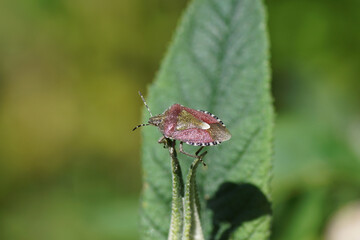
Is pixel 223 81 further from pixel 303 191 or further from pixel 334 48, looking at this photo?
pixel 334 48

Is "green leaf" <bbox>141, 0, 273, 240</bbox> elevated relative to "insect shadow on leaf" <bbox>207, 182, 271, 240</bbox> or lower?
elevated

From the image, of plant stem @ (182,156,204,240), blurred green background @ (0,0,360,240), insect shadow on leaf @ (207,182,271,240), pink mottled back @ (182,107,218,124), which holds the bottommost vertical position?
plant stem @ (182,156,204,240)

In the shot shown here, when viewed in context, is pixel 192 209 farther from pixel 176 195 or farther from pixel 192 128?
pixel 192 128

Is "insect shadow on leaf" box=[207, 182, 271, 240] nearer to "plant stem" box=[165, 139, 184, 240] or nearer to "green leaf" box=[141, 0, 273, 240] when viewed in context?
"green leaf" box=[141, 0, 273, 240]

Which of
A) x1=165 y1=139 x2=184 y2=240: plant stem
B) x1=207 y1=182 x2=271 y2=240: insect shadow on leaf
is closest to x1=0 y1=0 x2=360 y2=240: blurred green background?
x1=207 y1=182 x2=271 y2=240: insect shadow on leaf

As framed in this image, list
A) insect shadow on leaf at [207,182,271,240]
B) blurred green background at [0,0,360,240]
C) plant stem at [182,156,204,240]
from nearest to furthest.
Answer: plant stem at [182,156,204,240] → insect shadow on leaf at [207,182,271,240] → blurred green background at [0,0,360,240]

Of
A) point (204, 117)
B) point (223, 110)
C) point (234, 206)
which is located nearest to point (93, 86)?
point (223, 110)

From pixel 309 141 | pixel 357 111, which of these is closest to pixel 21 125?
pixel 309 141
